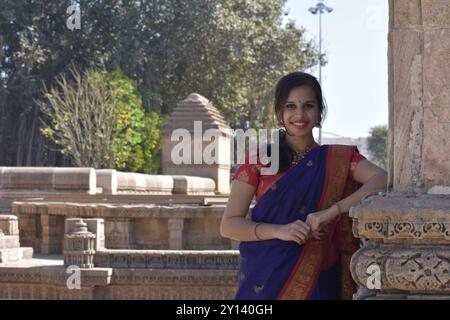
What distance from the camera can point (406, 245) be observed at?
2914 millimetres

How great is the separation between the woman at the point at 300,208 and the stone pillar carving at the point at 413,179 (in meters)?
0.34

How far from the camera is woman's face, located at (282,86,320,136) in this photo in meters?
3.51

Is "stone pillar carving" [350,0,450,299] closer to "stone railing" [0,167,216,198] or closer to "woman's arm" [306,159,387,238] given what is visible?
"woman's arm" [306,159,387,238]

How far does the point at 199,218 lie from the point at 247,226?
24.7 feet

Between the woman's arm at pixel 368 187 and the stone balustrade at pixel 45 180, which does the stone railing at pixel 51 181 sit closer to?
the stone balustrade at pixel 45 180

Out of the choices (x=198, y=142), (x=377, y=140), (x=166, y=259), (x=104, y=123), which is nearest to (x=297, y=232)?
(x=166, y=259)

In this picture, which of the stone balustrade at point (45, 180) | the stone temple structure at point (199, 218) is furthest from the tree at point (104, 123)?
the stone balustrade at point (45, 180)

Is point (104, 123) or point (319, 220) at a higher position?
point (104, 123)

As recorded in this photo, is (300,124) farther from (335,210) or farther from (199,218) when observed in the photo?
(199,218)

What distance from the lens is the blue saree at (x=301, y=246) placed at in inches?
133

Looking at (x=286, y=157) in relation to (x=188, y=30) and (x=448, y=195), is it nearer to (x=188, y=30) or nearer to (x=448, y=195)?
(x=448, y=195)

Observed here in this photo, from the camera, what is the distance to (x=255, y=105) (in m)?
36.6
